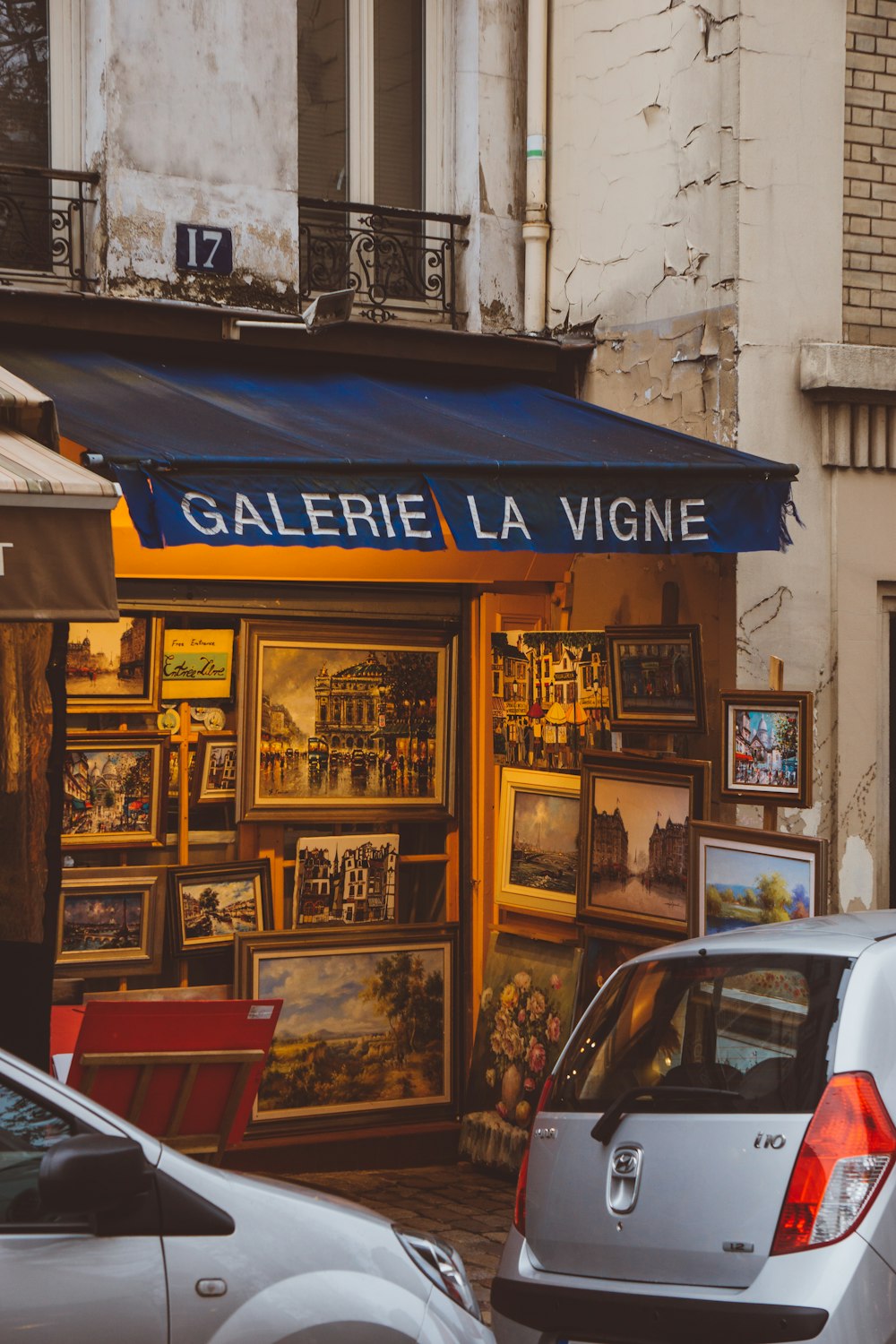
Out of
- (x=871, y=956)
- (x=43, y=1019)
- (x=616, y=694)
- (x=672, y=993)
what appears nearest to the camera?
(x=871, y=956)

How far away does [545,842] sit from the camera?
8719 millimetres

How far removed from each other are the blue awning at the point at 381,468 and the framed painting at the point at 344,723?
1.38 metres

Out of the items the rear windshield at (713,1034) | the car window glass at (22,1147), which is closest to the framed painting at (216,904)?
the rear windshield at (713,1034)

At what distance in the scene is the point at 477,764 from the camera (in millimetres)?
9234

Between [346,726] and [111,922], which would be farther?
[346,726]

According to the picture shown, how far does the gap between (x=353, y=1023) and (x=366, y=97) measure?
16.3 feet

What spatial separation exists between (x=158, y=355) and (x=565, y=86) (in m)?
2.85

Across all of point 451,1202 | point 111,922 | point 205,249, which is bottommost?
point 451,1202

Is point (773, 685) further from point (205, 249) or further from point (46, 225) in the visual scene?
point (46, 225)

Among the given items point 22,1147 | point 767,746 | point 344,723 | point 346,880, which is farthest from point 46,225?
point 22,1147

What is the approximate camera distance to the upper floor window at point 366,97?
908cm

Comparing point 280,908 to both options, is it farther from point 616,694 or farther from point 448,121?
point 448,121

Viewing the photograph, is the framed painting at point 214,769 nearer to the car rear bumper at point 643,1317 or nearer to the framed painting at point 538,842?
the framed painting at point 538,842

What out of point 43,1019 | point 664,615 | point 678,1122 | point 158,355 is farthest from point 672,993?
point 158,355
